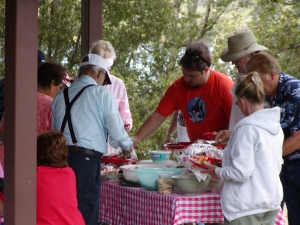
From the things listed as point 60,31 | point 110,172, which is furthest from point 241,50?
point 60,31

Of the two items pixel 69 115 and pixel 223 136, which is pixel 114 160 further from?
pixel 223 136

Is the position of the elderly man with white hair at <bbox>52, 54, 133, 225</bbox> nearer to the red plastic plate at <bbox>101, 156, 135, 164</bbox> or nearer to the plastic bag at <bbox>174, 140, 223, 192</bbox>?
the red plastic plate at <bbox>101, 156, 135, 164</bbox>

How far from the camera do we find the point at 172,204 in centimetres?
337

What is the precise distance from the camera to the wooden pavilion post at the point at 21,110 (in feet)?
10.8

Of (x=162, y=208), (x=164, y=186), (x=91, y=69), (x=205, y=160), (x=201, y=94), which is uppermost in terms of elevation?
(x=91, y=69)

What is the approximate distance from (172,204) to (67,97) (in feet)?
3.58

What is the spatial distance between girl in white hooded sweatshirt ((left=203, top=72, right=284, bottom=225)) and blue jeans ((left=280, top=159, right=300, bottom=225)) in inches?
23.0

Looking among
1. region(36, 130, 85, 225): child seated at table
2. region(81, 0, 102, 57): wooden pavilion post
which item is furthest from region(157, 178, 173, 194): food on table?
region(81, 0, 102, 57): wooden pavilion post

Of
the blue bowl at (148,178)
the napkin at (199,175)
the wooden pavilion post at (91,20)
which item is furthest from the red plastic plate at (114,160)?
the wooden pavilion post at (91,20)

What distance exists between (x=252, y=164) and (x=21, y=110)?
1.28 meters

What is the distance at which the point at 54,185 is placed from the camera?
3482 mm

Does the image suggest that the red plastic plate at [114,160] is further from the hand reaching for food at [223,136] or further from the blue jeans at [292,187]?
the blue jeans at [292,187]

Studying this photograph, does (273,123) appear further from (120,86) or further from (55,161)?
(120,86)

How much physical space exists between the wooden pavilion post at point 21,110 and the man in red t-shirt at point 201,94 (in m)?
1.43
